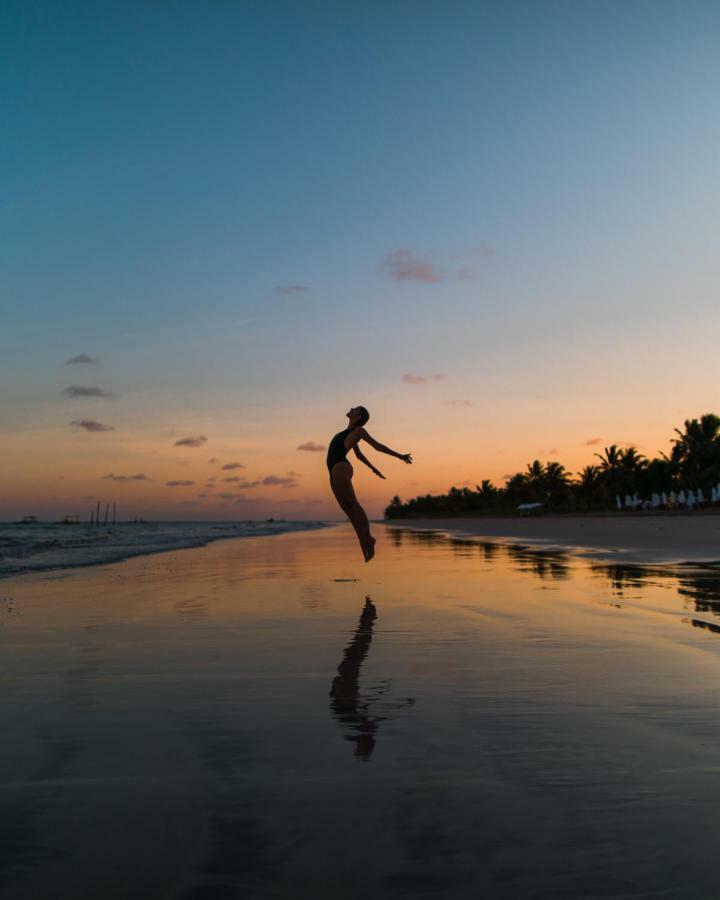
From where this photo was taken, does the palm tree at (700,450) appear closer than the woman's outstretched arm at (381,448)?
No

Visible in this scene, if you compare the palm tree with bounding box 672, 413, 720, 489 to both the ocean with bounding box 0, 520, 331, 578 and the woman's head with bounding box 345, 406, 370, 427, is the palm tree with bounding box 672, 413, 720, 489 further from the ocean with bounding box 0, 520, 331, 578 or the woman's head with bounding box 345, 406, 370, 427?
the woman's head with bounding box 345, 406, 370, 427

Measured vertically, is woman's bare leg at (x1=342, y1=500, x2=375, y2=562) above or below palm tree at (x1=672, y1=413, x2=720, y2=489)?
below

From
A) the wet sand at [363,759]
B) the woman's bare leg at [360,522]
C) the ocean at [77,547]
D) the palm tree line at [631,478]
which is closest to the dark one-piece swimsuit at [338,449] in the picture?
the woman's bare leg at [360,522]

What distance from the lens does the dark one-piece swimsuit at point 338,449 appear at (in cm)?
1242

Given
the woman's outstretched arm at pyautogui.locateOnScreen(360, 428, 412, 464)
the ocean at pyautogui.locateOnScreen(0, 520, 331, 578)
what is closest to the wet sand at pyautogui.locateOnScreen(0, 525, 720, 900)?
the woman's outstretched arm at pyautogui.locateOnScreen(360, 428, 412, 464)

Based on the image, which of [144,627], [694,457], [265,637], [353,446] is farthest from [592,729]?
[694,457]

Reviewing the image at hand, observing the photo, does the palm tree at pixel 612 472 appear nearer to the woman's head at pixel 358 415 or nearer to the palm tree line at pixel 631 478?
the palm tree line at pixel 631 478

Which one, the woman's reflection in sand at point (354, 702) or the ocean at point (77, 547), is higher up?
the ocean at point (77, 547)

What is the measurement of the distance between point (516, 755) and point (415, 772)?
0.53 m

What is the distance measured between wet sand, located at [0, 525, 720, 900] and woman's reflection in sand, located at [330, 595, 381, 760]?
0.07 ft

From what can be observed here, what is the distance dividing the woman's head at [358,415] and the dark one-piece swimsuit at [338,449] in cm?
15

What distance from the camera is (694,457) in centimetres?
10131

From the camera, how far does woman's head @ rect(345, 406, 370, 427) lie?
1234 cm

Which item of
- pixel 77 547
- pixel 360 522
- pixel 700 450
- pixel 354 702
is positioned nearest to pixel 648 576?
pixel 360 522
